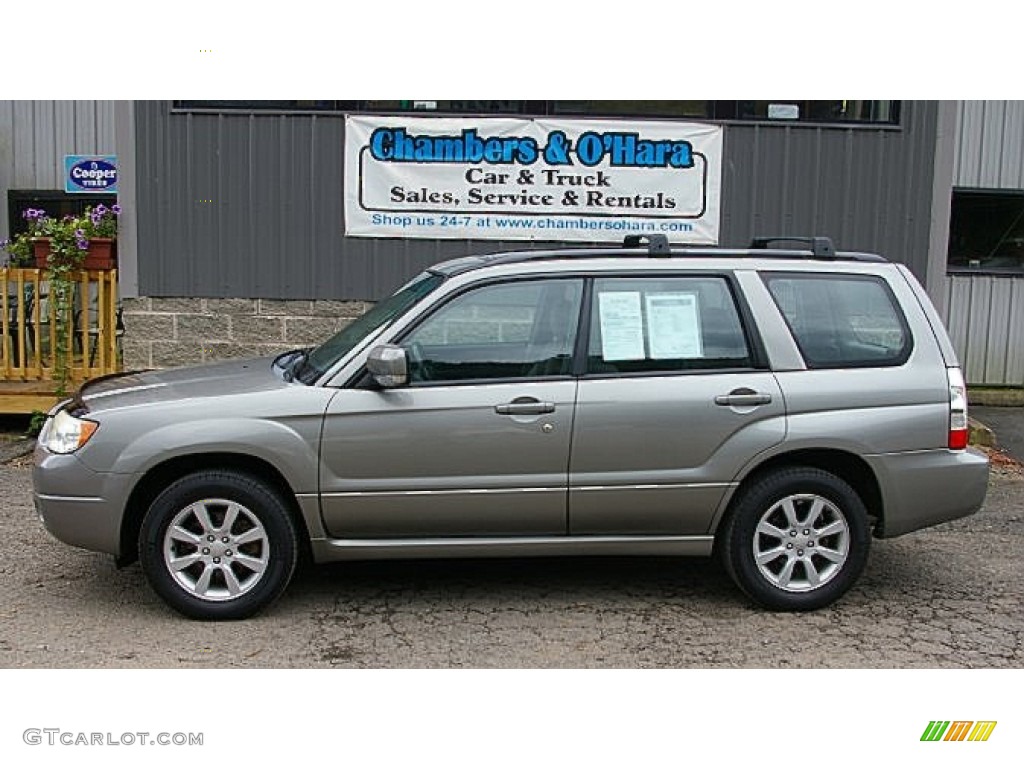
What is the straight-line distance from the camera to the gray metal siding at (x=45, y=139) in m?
12.5

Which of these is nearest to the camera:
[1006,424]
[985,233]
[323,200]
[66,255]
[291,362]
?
[291,362]

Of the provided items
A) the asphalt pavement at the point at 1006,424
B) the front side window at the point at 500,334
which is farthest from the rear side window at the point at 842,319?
the asphalt pavement at the point at 1006,424

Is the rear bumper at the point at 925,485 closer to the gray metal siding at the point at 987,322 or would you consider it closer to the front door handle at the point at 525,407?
the front door handle at the point at 525,407

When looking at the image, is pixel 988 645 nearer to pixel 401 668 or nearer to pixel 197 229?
pixel 401 668

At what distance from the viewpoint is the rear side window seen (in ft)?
16.9

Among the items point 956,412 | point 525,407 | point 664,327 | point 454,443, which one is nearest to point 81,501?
point 454,443

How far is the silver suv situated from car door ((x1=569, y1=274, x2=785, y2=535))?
0.01 meters

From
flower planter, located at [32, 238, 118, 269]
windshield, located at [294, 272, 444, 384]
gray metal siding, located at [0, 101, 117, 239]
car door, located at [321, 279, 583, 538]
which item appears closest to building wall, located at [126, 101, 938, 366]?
flower planter, located at [32, 238, 118, 269]

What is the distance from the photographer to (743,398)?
4980mm

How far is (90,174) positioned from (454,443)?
9521 millimetres

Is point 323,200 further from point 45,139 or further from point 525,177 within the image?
point 45,139

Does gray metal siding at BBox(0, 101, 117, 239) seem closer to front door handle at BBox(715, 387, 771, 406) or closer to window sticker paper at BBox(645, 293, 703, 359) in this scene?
window sticker paper at BBox(645, 293, 703, 359)

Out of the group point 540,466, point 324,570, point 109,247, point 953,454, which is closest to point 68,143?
point 109,247
